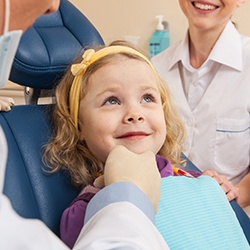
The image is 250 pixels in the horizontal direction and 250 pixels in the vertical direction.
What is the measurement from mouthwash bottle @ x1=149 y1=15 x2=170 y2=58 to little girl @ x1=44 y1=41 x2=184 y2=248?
52.0 inches

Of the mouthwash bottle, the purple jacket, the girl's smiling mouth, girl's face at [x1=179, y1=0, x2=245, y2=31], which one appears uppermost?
girl's face at [x1=179, y1=0, x2=245, y2=31]

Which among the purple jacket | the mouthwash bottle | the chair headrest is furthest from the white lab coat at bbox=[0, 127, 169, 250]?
the mouthwash bottle

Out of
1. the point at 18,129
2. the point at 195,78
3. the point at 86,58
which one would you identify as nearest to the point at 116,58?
the point at 86,58

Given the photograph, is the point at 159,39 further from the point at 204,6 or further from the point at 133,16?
the point at 204,6

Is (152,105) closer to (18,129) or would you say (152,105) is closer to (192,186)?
(192,186)

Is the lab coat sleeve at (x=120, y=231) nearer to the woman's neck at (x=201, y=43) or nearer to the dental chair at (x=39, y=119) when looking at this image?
the dental chair at (x=39, y=119)

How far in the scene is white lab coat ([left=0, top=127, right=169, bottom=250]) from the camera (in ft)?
2.79

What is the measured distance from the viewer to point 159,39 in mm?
2932

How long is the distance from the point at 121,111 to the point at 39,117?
0.28 meters

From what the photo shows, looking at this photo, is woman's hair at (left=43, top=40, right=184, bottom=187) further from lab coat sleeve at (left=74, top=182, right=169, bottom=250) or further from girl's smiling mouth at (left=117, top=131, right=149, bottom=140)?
lab coat sleeve at (left=74, top=182, right=169, bottom=250)

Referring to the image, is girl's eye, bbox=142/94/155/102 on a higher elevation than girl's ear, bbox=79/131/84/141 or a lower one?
higher

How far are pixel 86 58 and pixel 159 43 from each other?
1.44 meters

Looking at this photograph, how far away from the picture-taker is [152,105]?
152 cm

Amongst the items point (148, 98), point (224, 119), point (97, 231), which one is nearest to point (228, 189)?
point (224, 119)
